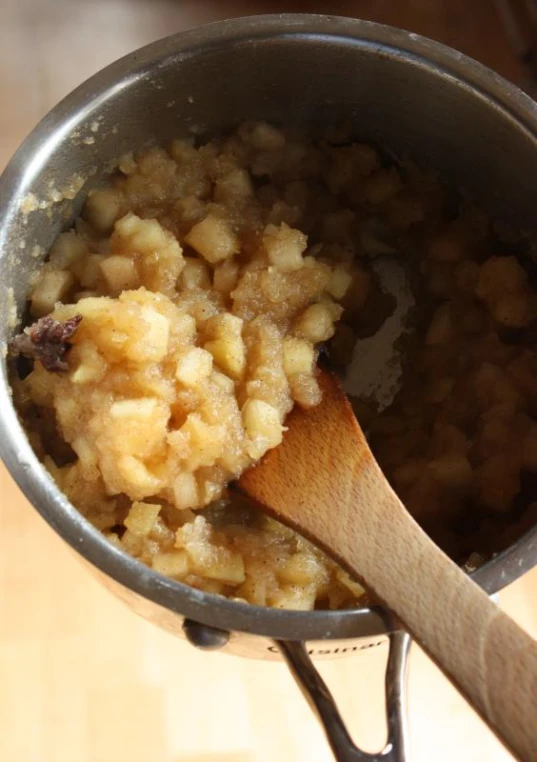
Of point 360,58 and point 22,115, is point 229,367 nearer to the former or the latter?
point 360,58

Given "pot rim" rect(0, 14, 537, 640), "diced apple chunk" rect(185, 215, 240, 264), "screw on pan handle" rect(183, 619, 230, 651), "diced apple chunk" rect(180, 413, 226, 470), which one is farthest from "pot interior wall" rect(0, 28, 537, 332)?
"screw on pan handle" rect(183, 619, 230, 651)

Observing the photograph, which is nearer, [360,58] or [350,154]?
[360,58]

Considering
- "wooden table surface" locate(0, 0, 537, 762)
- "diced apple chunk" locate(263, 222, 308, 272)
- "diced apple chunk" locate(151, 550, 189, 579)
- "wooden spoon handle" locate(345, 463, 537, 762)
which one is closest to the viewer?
"wooden spoon handle" locate(345, 463, 537, 762)

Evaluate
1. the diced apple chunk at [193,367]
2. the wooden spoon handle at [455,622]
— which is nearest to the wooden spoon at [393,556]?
the wooden spoon handle at [455,622]

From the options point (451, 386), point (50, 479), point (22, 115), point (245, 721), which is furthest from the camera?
point (22, 115)

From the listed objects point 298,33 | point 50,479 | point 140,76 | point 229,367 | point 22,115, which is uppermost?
point 298,33

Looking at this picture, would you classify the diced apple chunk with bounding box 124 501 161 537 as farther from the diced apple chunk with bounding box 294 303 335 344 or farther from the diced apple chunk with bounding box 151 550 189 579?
the diced apple chunk with bounding box 294 303 335 344

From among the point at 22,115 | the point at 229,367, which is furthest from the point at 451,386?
the point at 22,115
